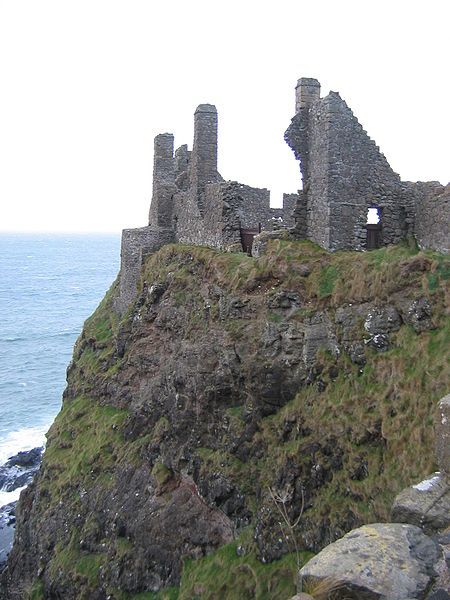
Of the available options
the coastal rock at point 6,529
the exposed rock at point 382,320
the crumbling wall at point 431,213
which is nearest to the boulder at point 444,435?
the exposed rock at point 382,320

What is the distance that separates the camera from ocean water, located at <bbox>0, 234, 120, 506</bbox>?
4753 cm

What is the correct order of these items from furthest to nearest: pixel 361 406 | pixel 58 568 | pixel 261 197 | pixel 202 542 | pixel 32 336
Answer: pixel 32 336 < pixel 261 197 < pixel 58 568 < pixel 202 542 < pixel 361 406

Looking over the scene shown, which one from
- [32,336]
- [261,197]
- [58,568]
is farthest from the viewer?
[32,336]

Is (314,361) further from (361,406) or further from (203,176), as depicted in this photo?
(203,176)

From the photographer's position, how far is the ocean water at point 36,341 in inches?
1871

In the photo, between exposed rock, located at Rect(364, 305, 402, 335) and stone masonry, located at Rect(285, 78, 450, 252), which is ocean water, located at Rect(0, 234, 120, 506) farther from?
exposed rock, located at Rect(364, 305, 402, 335)

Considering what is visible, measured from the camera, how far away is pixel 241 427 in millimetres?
17578

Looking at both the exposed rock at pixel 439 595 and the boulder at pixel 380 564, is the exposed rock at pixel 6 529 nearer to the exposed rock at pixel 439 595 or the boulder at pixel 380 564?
the boulder at pixel 380 564

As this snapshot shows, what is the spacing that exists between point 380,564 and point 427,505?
1.47 metres

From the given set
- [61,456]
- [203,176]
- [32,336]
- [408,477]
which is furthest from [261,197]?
[32,336]

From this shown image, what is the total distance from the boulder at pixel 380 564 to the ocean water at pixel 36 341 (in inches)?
1366

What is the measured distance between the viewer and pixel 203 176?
2534 centimetres

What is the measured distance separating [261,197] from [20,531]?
20203mm

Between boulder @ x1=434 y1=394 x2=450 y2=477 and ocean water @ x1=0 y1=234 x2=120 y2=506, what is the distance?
34521 mm
